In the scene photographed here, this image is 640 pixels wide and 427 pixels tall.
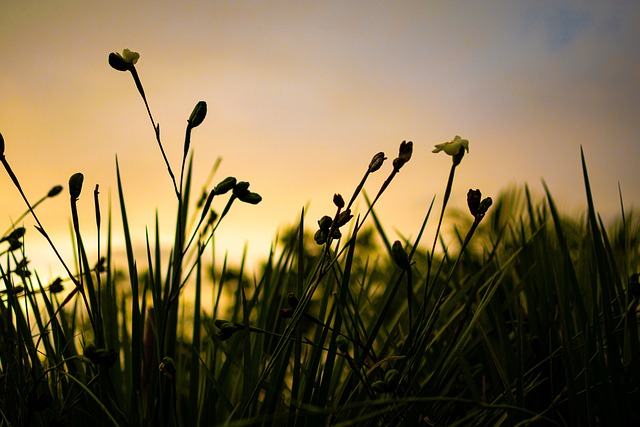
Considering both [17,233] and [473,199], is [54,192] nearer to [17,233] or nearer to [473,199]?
[17,233]

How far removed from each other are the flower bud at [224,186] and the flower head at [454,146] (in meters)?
0.25

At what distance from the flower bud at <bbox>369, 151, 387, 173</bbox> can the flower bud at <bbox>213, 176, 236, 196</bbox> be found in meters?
0.17

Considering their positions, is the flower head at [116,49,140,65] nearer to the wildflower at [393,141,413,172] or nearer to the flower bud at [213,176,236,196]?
the flower bud at [213,176,236,196]

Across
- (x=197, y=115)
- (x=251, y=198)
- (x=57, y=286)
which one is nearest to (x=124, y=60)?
(x=197, y=115)

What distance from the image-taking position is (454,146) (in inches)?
26.0

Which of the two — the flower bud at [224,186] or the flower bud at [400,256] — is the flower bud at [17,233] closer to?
the flower bud at [224,186]

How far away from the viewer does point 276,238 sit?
1.17 m

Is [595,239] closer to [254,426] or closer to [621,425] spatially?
[621,425]

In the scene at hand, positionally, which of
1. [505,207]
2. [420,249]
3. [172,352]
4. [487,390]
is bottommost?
[487,390]

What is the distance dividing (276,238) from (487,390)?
0.49 m

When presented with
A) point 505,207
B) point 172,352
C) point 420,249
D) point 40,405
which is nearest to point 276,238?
→ point 172,352

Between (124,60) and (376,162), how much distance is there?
1.09 ft

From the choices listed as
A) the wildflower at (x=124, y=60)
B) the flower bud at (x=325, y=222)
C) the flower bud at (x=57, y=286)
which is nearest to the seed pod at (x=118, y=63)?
the wildflower at (x=124, y=60)

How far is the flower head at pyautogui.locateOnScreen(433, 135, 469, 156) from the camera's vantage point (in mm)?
660
